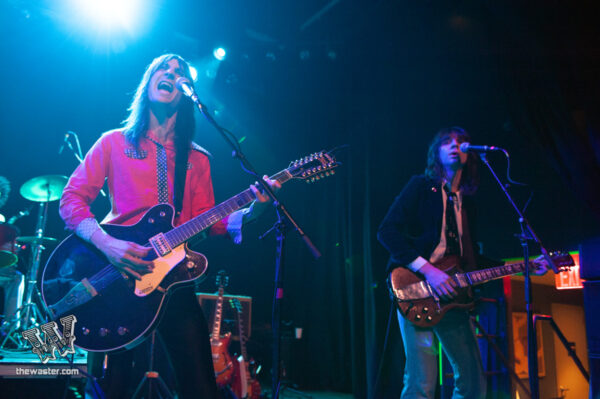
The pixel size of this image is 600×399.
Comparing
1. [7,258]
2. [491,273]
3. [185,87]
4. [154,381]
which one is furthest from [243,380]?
[185,87]

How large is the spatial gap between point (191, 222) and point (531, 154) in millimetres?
4459

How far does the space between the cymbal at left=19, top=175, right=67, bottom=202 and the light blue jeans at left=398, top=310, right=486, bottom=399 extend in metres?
5.09

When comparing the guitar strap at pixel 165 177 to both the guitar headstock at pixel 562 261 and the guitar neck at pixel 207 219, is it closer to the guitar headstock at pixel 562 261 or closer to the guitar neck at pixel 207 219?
the guitar neck at pixel 207 219

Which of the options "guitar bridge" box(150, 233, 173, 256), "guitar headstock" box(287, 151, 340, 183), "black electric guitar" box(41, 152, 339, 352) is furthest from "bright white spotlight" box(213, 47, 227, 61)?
"guitar bridge" box(150, 233, 173, 256)

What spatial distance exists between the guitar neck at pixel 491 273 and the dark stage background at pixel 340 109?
146 centimetres

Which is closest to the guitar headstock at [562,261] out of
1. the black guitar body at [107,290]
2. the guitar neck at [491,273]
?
the guitar neck at [491,273]

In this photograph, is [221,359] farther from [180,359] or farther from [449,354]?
[180,359]

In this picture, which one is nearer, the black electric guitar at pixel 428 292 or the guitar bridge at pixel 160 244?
the guitar bridge at pixel 160 244

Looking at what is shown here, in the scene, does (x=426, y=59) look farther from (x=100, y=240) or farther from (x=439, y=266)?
(x=100, y=240)

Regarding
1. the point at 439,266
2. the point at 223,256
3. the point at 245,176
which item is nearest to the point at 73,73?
the point at 245,176

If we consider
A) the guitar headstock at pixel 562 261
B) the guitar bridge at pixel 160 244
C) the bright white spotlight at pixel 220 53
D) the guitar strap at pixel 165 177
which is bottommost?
the guitar headstock at pixel 562 261

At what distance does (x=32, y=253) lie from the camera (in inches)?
239

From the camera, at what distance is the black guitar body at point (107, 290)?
2.25 m

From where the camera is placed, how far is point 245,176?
821cm
